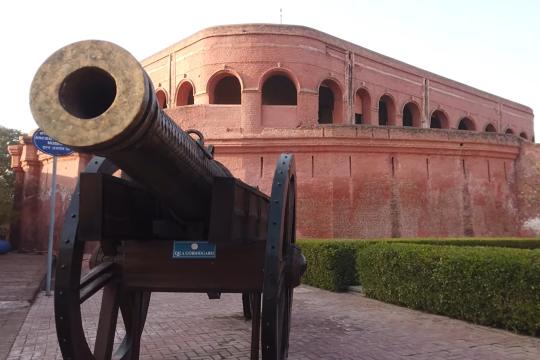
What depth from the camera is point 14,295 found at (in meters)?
8.44

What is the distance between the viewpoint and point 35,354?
4680mm

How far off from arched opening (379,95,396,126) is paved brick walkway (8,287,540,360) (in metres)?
19.5

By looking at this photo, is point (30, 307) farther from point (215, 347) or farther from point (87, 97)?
point (87, 97)

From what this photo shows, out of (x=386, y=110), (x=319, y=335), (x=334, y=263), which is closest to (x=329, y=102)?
(x=386, y=110)

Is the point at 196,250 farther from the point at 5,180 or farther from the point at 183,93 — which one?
the point at 5,180

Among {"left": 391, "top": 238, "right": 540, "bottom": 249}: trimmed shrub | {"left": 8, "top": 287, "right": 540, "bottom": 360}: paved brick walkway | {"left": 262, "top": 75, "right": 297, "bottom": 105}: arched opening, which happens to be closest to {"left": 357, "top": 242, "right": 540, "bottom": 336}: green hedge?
{"left": 8, "top": 287, "right": 540, "bottom": 360}: paved brick walkway

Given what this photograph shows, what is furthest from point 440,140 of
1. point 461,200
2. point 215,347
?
point 215,347

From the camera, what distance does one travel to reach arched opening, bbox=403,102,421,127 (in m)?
27.1

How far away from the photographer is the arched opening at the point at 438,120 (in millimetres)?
28641

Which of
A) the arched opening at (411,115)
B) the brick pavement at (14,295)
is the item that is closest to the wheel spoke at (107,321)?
the brick pavement at (14,295)

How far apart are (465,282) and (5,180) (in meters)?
25.8

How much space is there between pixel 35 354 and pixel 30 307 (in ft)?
9.95

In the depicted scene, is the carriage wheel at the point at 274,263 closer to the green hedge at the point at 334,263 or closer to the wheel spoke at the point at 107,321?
the wheel spoke at the point at 107,321

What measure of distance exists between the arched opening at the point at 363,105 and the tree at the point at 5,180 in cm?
1718
